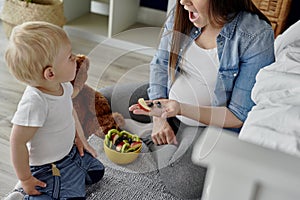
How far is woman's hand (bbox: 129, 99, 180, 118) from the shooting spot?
140 cm

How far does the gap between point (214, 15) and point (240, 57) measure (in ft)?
0.50

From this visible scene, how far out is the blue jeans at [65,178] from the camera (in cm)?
131

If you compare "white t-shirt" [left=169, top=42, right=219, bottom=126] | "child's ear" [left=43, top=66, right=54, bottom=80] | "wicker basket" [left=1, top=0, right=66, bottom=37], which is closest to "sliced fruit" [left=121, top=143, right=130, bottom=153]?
"white t-shirt" [left=169, top=42, right=219, bottom=126]

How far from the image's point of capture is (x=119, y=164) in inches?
64.4

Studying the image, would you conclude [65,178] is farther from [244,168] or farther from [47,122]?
[244,168]

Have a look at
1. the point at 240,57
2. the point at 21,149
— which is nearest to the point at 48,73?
the point at 21,149

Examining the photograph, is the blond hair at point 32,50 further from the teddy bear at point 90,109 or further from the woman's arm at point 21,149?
the teddy bear at point 90,109

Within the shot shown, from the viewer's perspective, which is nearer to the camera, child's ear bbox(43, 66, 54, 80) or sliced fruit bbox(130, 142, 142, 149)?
child's ear bbox(43, 66, 54, 80)

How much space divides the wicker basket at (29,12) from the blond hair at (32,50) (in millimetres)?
1345

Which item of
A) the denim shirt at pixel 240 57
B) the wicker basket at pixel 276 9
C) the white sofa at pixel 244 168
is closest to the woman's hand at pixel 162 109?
the denim shirt at pixel 240 57

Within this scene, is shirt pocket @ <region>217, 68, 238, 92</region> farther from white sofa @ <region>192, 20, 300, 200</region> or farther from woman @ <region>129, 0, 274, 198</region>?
white sofa @ <region>192, 20, 300, 200</region>

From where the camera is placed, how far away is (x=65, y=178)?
134 cm

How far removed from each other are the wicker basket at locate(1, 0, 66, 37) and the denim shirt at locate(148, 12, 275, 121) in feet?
4.09

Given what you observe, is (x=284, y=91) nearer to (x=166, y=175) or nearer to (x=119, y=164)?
(x=166, y=175)
